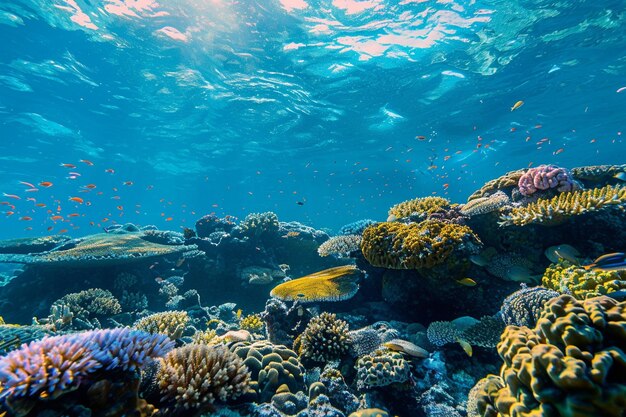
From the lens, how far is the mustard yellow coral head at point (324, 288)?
6070mm

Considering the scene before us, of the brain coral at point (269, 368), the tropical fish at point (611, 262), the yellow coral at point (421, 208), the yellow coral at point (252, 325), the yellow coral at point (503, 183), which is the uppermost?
the yellow coral at point (503, 183)

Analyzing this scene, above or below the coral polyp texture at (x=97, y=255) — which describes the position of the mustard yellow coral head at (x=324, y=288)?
below

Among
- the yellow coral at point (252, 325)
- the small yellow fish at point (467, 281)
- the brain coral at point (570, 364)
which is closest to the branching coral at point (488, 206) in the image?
the small yellow fish at point (467, 281)

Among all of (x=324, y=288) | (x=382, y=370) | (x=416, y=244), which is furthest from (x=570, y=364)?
(x=324, y=288)

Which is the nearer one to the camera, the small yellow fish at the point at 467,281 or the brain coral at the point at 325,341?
the brain coral at the point at 325,341

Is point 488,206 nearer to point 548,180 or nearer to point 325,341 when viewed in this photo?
point 548,180

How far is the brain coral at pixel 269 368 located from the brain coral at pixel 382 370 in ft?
3.56

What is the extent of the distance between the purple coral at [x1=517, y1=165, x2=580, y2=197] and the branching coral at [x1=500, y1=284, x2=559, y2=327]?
3034mm

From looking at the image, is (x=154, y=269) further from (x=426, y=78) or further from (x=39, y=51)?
(x=426, y=78)

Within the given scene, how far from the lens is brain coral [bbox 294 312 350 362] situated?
4844 mm

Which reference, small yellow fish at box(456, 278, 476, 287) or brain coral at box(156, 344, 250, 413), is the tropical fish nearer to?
small yellow fish at box(456, 278, 476, 287)

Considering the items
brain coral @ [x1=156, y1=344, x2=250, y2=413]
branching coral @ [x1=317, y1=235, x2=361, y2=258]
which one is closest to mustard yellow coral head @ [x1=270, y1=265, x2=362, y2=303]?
branching coral @ [x1=317, y1=235, x2=361, y2=258]

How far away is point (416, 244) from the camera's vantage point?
5.39m

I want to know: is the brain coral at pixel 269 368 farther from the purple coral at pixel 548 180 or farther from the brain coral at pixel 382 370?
the purple coral at pixel 548 180
